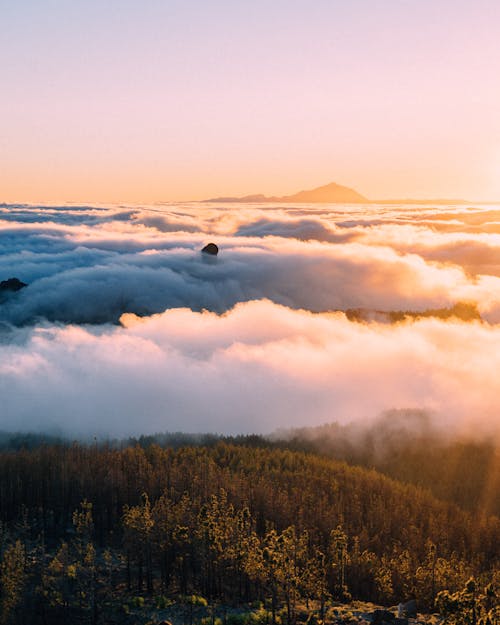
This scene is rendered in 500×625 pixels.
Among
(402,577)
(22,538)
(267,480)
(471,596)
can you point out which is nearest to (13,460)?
(22,538)

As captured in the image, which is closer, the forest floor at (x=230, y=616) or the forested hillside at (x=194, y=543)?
the forest floor at (x=230, y=616)

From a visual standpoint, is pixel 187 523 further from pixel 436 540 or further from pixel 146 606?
pixel 436 540

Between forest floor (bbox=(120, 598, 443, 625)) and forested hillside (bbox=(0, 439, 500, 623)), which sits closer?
forest floor (bbox=(120, 598, 443, 625))

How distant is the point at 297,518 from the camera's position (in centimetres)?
16650

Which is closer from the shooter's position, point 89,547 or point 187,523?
point 89,547

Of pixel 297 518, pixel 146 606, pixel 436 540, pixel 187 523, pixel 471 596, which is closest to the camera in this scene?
pixel 471 596

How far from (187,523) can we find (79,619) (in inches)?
1338

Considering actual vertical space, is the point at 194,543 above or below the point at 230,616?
above

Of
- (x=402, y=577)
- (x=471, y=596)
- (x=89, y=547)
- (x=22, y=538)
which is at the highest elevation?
(x=471, y=596)

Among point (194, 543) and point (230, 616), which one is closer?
point (230, 616)

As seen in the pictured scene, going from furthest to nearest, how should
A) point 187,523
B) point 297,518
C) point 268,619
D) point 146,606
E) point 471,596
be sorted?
1. point 297,518
2. point 187,523
3. point 146,606
4. point 268,619
5. point 471,596

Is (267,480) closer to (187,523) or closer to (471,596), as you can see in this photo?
(187,523)

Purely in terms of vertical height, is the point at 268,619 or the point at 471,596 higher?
the point at 471,596

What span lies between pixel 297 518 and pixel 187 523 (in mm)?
40324
